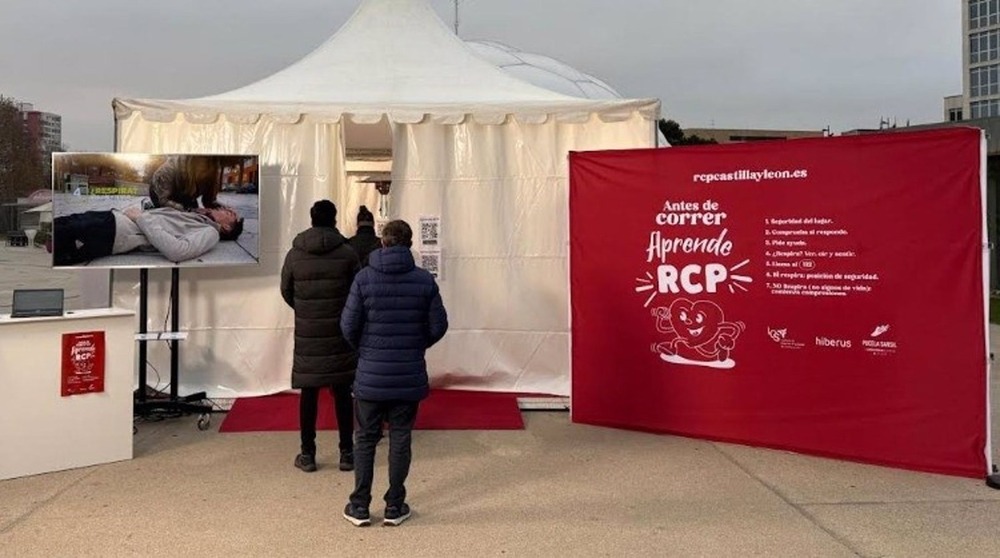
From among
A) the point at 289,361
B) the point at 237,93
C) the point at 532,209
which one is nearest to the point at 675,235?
the point at 532,209

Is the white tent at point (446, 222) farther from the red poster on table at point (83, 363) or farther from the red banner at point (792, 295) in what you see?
the red poster on table at point (83, 363)

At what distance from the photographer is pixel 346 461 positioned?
503 cm

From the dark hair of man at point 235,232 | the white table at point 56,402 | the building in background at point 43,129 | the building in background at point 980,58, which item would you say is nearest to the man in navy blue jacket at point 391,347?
the white table at point 56,402

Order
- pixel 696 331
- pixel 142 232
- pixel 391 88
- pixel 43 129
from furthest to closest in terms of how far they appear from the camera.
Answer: pixel 43 129, pixel 391 88, pixel 142 232, pixel 696 331

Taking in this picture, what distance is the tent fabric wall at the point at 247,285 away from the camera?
6.85m

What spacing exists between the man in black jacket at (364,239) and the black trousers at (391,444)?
2245 mm

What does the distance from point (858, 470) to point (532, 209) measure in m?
3.37

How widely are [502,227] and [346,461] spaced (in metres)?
2.73

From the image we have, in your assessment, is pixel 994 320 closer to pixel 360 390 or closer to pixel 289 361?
pixel 289 361

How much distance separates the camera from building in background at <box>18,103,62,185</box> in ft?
204

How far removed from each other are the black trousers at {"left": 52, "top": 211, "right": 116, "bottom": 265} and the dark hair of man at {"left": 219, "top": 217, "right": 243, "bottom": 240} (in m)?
0.82

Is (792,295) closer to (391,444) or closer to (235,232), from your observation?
(391,444)

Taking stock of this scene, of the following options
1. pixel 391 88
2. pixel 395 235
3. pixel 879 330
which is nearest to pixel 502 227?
pixel 391 88

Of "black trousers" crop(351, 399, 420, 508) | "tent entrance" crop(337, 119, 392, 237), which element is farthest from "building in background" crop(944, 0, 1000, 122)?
"black trousers" crop(351, 399, 420, 508)
